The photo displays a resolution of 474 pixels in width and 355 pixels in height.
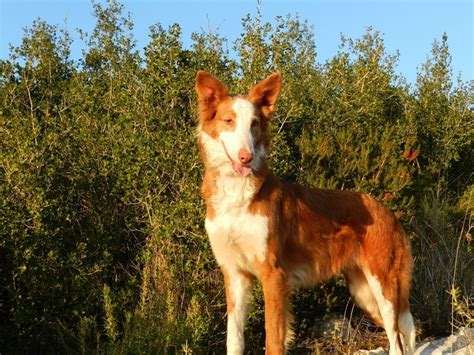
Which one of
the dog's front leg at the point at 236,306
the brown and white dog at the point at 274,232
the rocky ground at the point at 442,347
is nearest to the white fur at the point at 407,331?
the brown and white dog at the point at 274,232

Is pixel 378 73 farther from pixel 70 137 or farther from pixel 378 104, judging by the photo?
pixel 70 137

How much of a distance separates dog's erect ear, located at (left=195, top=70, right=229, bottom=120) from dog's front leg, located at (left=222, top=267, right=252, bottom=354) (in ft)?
4.65

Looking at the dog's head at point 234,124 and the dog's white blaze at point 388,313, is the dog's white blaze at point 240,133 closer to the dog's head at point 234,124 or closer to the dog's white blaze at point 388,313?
the dog's head at point 234,124

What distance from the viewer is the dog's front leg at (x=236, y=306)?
18.0ft

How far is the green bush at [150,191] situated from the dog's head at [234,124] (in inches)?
57.9

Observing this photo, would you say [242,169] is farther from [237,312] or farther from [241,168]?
[237,312]

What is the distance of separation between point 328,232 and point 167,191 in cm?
226

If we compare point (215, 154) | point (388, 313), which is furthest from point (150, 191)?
point (388, 313)

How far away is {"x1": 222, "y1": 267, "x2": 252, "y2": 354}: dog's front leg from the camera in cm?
549

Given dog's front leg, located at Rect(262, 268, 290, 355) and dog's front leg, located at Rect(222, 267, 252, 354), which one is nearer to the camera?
dog's front leg, located at Rect(262, 268, 290, 355)

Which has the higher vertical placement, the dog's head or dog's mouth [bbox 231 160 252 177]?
the dog's head

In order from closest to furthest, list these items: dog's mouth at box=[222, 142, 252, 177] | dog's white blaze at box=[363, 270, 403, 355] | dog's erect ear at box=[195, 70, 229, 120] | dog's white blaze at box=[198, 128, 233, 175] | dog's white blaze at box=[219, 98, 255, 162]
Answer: dog's white blaze at box=[219, 98, 255, 162] → dog's mouth at box=[222, 142, 252, 177] → dog's white blaze at box=[198, 128, 233, 175] → dog's erect ear at box=[195, 70, 229, 120] → dog's white blaze at box=[363, 270, 403, 355]

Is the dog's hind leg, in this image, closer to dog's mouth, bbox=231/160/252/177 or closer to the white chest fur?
the white chest fur

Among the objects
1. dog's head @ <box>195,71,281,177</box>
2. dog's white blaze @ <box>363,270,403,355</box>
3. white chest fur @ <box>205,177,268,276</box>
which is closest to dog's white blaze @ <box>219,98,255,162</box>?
dog's head @ <box>195,71,281,177</box>
